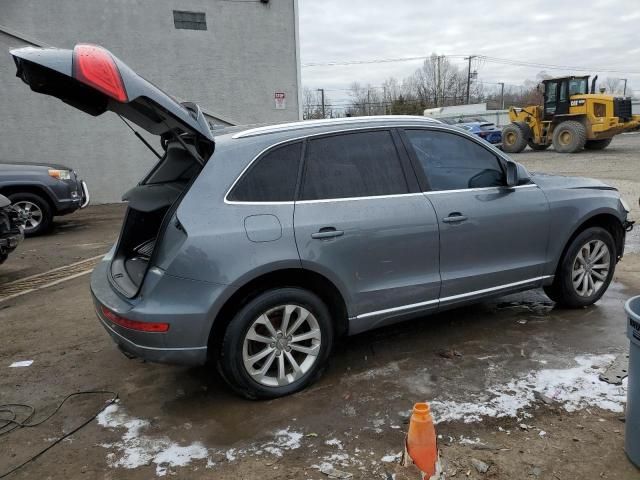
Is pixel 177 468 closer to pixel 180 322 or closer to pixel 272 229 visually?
pixel 180 322

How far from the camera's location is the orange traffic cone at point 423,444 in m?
2.31

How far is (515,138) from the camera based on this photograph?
23.0 m

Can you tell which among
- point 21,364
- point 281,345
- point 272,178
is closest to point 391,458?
point 281,345

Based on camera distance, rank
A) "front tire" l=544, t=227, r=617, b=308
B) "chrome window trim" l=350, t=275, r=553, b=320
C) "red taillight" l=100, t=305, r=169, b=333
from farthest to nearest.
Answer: "front tire" l=544, t=227, r=617, b=308 < "chrome window trim" l=350, t=275, r=553, b=320 < "red taillight" l=100, t=305, r=169, b=333

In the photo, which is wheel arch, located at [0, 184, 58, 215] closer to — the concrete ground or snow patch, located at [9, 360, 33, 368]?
the concrete ground

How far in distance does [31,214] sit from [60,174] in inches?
34.0

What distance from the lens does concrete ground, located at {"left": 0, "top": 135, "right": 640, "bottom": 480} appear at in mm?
2719

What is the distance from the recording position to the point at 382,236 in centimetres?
A: 347

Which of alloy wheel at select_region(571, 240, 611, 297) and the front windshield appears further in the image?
the front windshield

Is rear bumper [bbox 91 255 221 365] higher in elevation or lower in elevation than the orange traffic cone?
higher

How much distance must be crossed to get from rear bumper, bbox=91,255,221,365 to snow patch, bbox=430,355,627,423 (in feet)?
4.87

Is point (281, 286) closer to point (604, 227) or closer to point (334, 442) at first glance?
point (334, 442)

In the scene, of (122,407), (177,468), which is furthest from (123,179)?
(177,468)

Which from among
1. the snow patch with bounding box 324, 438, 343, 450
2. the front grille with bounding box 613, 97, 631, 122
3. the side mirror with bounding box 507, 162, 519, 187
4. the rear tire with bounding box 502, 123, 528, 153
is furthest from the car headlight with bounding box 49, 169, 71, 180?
the front grille with bounding box 613, 97, 631, 122
